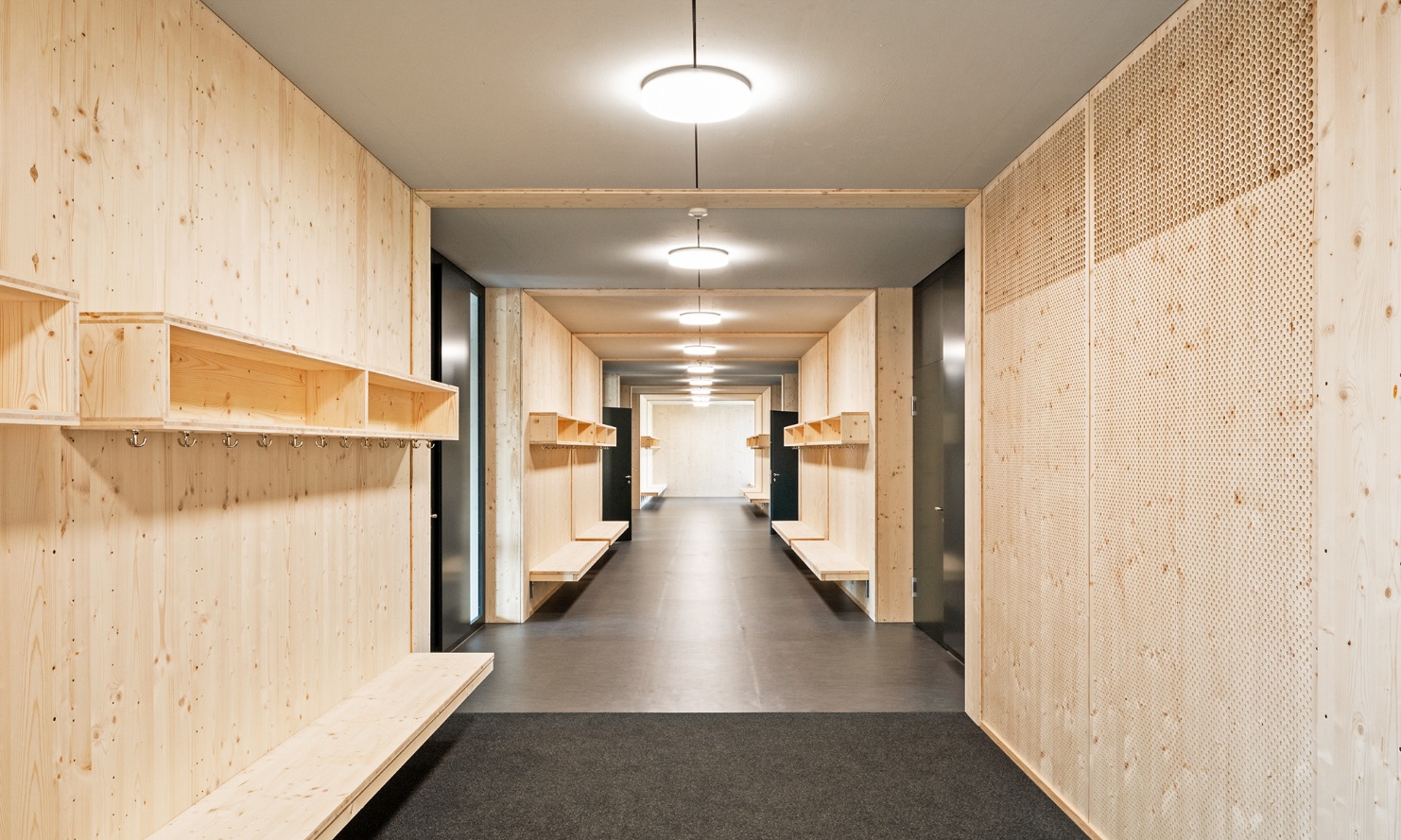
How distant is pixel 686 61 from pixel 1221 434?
1.88 meters

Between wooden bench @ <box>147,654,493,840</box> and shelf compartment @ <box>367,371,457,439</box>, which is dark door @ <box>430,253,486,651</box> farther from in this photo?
wooden bench @ <box>147,654,493,840</box>

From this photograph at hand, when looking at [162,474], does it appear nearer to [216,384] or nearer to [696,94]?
[216,384]

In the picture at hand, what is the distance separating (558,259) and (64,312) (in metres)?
4.03

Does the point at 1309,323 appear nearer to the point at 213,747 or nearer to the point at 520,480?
the point at 213,747

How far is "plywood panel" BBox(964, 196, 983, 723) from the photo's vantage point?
4008 mm

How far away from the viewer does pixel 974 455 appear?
4055 millimetres

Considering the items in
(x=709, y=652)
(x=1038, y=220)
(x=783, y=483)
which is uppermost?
(x=1038, y=220)

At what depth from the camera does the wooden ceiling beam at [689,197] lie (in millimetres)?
3963

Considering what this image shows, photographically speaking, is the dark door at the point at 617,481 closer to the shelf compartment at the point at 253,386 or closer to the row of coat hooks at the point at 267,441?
the row of coat hooks at the point at 267,441

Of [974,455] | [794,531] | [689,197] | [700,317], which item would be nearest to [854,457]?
[700,317]

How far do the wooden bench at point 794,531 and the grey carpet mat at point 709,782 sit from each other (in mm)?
4455

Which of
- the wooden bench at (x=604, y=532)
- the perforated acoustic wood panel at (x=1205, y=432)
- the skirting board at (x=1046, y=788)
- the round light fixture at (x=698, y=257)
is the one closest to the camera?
the perforated acoustic wood panel at (x=1205, y=432)

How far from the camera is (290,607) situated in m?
2.81

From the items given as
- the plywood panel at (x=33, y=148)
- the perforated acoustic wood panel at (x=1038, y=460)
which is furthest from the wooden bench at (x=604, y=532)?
the plywood panel at (x=33, y=148)
